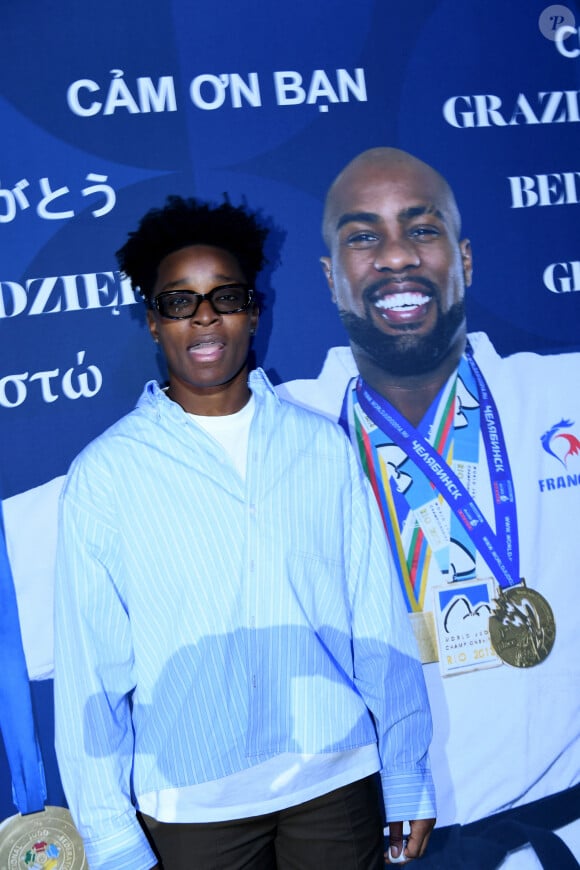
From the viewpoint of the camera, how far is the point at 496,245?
8.20 feet

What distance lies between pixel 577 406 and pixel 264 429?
1193 millimetres

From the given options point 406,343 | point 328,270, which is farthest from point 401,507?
point 328,270

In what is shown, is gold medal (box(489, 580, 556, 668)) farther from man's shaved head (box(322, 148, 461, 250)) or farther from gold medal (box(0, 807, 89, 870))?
gold medal (box(0, 807, 89, 870))

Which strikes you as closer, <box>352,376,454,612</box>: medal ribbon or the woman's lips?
the woman's lips

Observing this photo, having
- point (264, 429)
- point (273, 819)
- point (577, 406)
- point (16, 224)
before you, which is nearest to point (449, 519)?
point (577, 406)

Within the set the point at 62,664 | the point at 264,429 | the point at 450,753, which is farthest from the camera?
the point at 450,753

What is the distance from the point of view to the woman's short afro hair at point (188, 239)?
1970 millimetres

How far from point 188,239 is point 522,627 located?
4.89ft

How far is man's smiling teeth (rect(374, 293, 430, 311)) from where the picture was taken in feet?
7.91

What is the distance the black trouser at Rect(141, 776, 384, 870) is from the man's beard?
1.17 m

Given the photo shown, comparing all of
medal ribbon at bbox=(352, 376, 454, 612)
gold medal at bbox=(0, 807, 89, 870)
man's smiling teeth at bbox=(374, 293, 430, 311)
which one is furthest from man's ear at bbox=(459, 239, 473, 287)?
gold medal at bbox=(0, 807, 89, 870)

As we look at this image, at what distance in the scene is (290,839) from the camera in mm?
1732

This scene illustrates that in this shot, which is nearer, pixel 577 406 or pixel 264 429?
pixel 264 429

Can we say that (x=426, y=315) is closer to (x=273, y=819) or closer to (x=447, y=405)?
(x=447, y=405)
